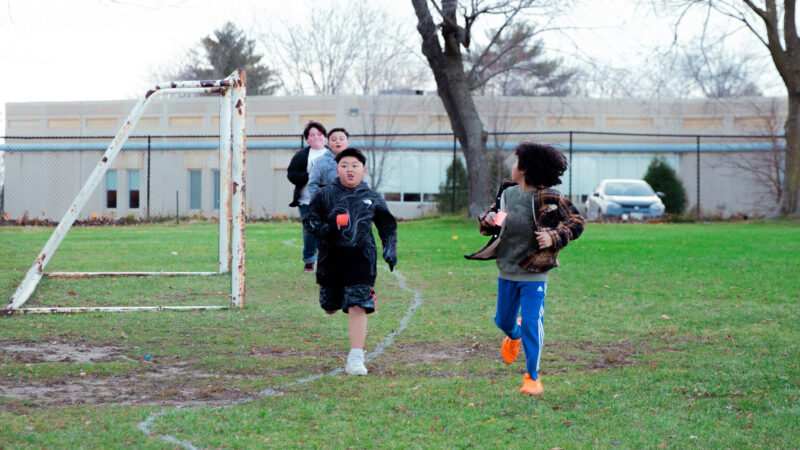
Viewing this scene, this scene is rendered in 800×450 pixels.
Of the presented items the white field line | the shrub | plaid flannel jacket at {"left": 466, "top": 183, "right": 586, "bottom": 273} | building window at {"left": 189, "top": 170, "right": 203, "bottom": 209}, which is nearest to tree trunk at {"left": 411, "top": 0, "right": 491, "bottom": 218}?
the shrub

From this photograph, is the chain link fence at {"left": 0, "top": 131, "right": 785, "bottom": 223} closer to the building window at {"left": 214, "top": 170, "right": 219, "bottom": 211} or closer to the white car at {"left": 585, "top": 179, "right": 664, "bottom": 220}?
the building window at {"left": 214, "top": 170, "right": 219, "bottom": 211}

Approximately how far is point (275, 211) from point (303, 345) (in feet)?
82.6

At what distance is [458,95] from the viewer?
69.1 ft

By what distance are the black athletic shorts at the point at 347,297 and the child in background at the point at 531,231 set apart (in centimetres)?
90

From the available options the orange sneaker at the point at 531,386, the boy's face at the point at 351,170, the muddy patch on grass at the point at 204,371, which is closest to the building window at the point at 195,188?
the muddy patch on grass at the point at 204,371

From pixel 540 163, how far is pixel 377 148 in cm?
2528

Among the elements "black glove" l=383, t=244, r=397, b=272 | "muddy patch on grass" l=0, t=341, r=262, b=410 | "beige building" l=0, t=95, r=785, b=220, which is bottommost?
"muddy patch on grass" l=0, t=341, r=262, b=410

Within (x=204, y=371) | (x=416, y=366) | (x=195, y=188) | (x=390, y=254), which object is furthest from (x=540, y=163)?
(x=195, y=188)

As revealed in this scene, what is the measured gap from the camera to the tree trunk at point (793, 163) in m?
23.3

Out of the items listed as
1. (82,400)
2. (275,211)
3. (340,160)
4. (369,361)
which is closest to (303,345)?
(369,361)

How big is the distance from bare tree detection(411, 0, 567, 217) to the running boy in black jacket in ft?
49.1

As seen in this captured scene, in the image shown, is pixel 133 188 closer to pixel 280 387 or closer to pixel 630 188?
pixel 630 188

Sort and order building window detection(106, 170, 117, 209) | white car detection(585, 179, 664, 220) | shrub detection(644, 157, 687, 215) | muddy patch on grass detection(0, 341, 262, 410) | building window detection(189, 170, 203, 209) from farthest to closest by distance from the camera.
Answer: building window detection(106, 170, 117, 209)
building window detection(189, 170, 203, 209)
shrub detection(644, 157, 687, 215)
white car detection(585, 179, 664, 220)
muddy patch on grass detection(0, 341, 262, 410)

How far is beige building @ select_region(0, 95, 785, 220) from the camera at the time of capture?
30.9m
